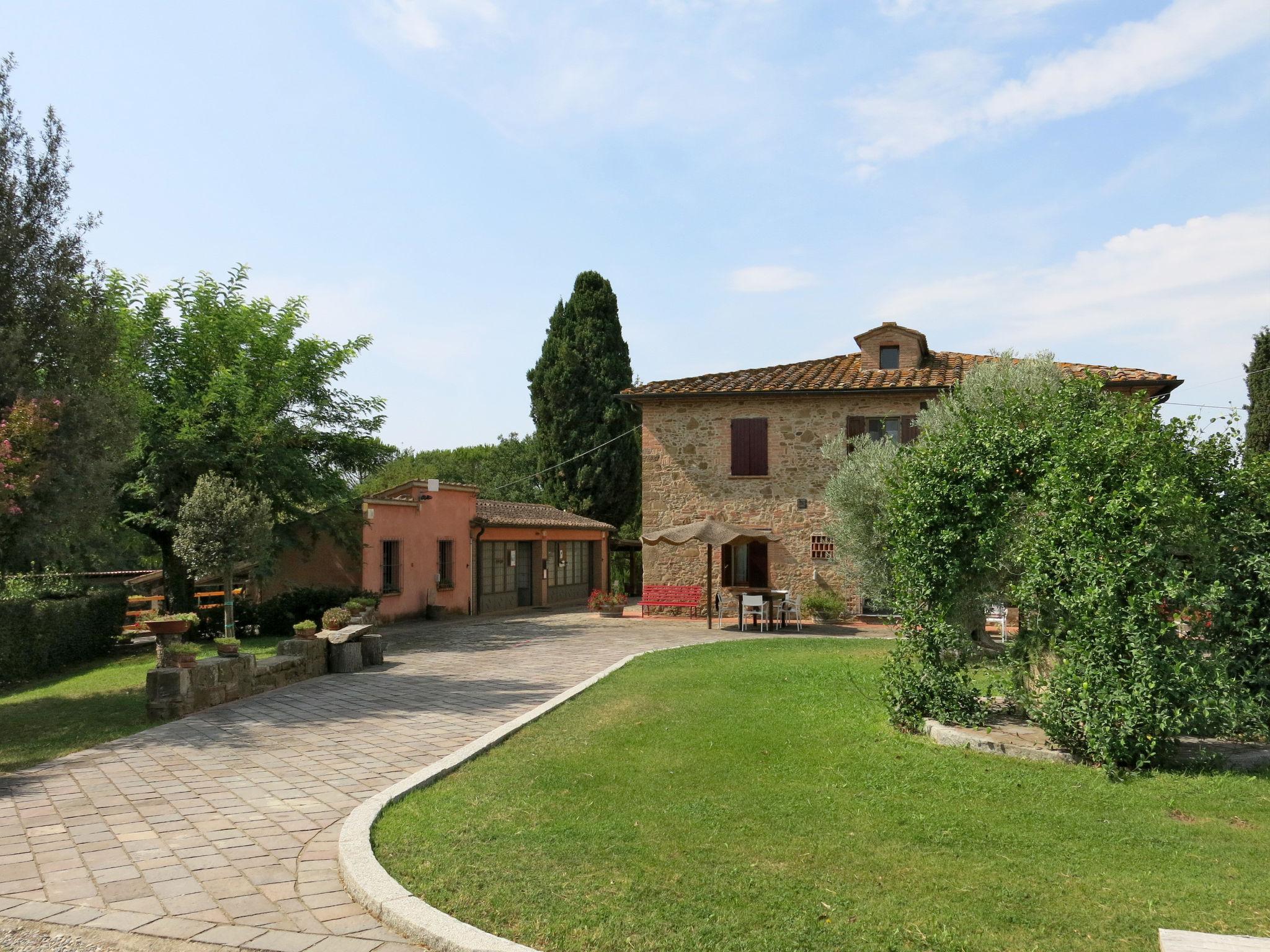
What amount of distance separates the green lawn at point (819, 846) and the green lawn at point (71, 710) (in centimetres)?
420

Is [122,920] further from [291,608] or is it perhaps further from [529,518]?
[529,518]

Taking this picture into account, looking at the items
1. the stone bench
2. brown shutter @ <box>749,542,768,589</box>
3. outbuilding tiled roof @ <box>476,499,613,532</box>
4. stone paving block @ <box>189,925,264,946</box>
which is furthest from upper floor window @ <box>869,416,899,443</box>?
stone paving block @ <box>189,925,264,946</box>

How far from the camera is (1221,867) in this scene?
14.6 ft

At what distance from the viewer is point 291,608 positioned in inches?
709

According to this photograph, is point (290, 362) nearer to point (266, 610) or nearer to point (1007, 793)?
point (266, 610)

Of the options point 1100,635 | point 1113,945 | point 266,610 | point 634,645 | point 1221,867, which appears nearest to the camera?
point 1113,945

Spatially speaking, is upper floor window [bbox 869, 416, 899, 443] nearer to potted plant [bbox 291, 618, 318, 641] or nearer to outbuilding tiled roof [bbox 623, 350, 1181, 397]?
outbuilding tiled roof [bbox 623, 350, 1181, 397]

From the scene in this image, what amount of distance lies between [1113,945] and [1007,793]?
2.23m

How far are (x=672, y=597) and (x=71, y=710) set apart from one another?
46.8ft

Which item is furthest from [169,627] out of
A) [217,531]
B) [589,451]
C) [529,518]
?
[589,451]

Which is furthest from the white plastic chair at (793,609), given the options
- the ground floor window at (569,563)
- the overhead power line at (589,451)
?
the overhead power line at (589,451)

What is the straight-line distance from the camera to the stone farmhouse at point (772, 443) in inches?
815

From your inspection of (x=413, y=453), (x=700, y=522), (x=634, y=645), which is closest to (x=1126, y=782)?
(x=634, y=645)

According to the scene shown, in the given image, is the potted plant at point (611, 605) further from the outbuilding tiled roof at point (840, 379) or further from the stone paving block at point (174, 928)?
the stone paving block at point (174, 928)
